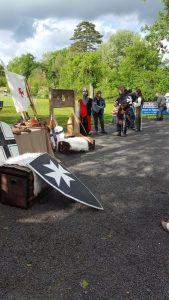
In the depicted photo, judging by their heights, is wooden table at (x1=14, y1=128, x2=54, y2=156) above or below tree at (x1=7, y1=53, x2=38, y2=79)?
below

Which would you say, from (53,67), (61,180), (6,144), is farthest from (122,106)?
(53,67)

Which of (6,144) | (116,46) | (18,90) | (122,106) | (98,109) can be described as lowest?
(6,144)

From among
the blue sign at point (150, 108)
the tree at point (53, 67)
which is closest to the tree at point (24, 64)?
the tree at point (53, 67)

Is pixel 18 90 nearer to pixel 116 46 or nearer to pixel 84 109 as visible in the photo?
pixel 84 109

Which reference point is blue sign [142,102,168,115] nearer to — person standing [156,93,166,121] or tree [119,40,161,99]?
person standing [156,93,166,121]

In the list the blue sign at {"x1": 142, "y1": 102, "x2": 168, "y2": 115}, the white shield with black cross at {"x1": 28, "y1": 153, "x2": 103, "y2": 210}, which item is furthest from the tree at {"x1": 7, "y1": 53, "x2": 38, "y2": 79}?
the white shield with black cross at {"x1": 28, "y1": 153, "x2": 103, "y2": 210}

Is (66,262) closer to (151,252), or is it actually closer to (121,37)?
(151,252)

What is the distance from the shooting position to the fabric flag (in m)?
6.90

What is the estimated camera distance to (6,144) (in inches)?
216

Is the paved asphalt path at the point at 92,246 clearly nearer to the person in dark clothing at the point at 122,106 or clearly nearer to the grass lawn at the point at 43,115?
the person in dark clothing at the point at 122,106

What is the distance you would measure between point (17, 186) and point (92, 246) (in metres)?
1.51

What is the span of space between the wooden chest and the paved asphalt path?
0.13 meters

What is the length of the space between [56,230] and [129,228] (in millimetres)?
933

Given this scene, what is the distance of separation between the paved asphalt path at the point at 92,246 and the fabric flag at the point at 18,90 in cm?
244
